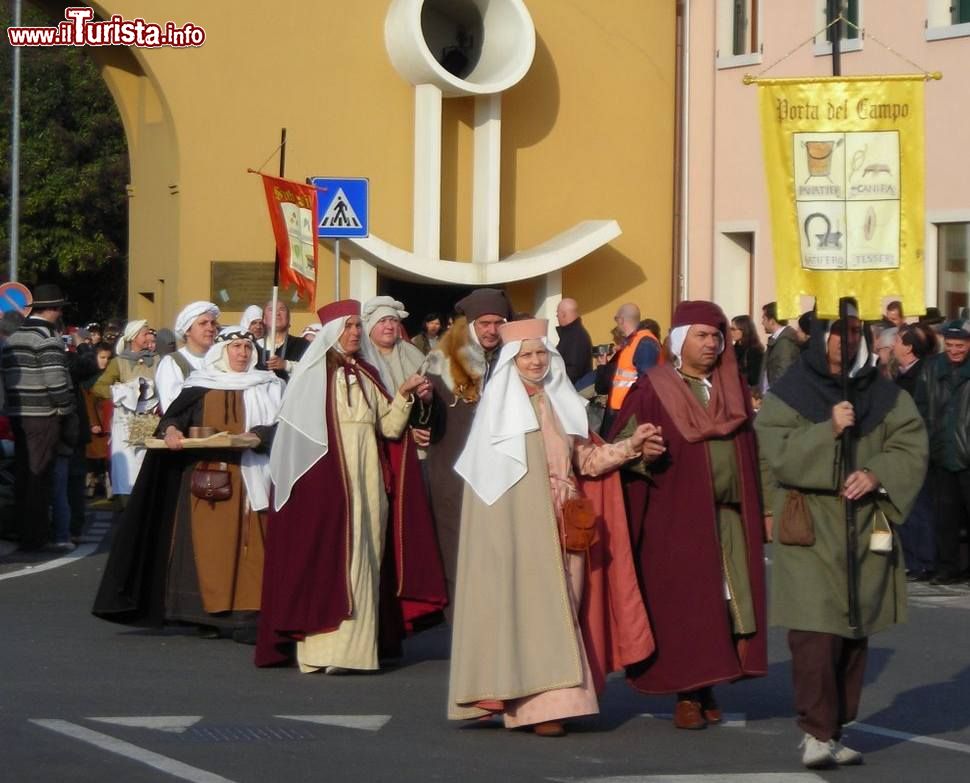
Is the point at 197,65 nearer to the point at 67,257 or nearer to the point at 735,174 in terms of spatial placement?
the point at 735,174

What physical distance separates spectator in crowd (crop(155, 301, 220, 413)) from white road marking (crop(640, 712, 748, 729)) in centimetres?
465

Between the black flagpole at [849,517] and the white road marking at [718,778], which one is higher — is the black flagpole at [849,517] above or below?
above

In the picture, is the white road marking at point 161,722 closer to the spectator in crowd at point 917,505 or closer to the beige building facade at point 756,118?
the spectator in crowd at point 917,505

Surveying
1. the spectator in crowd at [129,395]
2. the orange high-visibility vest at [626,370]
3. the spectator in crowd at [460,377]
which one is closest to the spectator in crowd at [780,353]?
the orange high-visibility vest at [626,370]

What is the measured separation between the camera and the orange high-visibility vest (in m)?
18.5

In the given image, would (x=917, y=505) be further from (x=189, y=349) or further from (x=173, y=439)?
(x=173, y=439)

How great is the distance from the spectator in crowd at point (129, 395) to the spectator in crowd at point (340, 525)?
7434 millimetres

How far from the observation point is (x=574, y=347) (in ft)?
72.4

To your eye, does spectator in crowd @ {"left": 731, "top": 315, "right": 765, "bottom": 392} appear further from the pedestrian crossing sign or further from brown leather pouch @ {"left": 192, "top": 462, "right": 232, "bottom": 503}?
brown leather pouch @ {"left": 192, "top": 462, "right": 232, "bottom": 503}

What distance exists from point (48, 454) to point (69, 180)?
38763 millimetres

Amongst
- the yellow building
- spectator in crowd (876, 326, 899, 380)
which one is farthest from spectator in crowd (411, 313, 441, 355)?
spectator in crowd (876, 326, 899, 380)

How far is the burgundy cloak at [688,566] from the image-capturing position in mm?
8984

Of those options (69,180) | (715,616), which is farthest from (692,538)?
(69,180)

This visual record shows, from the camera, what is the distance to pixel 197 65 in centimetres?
2494
